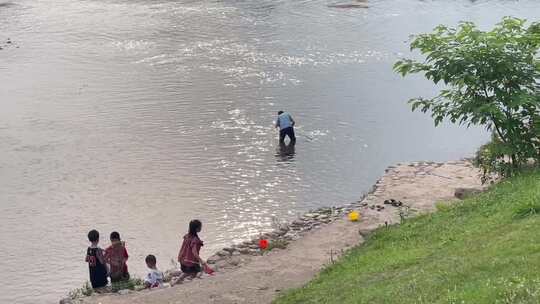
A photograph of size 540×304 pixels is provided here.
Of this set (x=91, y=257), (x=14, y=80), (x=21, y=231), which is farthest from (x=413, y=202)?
(x=14, y=80)

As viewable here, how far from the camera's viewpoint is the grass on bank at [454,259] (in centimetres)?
1100

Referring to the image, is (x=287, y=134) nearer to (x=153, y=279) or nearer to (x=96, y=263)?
(x=153, y=279)

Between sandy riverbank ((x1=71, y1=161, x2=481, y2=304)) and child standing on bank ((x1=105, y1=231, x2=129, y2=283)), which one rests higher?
child standing on bank ((x1=105, y1=231, x2=129, y2=283))

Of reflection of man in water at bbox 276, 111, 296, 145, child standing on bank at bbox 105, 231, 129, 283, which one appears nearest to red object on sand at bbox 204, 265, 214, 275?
child standing on bank at bbox 105, 231, 129, 283

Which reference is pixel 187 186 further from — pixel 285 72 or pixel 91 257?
pixel 285 72

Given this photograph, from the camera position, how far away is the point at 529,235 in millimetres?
13266

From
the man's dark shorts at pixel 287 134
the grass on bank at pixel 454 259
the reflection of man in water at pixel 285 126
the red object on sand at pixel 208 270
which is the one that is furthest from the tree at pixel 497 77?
the man's dark shorts at pixel 287 134

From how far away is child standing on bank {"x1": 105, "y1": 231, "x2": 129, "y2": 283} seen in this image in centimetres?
1819

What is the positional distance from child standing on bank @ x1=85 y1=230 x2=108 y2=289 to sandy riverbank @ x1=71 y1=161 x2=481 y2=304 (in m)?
0.45

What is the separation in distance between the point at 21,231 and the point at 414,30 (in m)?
32.2

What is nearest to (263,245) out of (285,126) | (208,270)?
(208,270)

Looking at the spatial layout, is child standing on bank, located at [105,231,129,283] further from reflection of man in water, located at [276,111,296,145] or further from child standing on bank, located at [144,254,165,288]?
reflection of man in water, located at [276,111,296,145]

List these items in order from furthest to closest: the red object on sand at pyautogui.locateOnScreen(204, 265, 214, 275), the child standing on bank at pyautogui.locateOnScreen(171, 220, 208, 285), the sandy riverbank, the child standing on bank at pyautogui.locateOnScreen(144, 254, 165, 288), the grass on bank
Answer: the child standing on bank at pyautogui.locateOnScreen(144, 254, 165, 288), the red object on sand at pyautogui.locateOnScreen(204, 265, 214, 275), the child standing on bank at pyautogui.locateOnScreen(171, 220, 208, 285), the sandy riverbank, the grass on bank

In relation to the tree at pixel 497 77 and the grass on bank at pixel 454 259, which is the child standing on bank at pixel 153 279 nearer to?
the grass on bank at pixel 454 259
